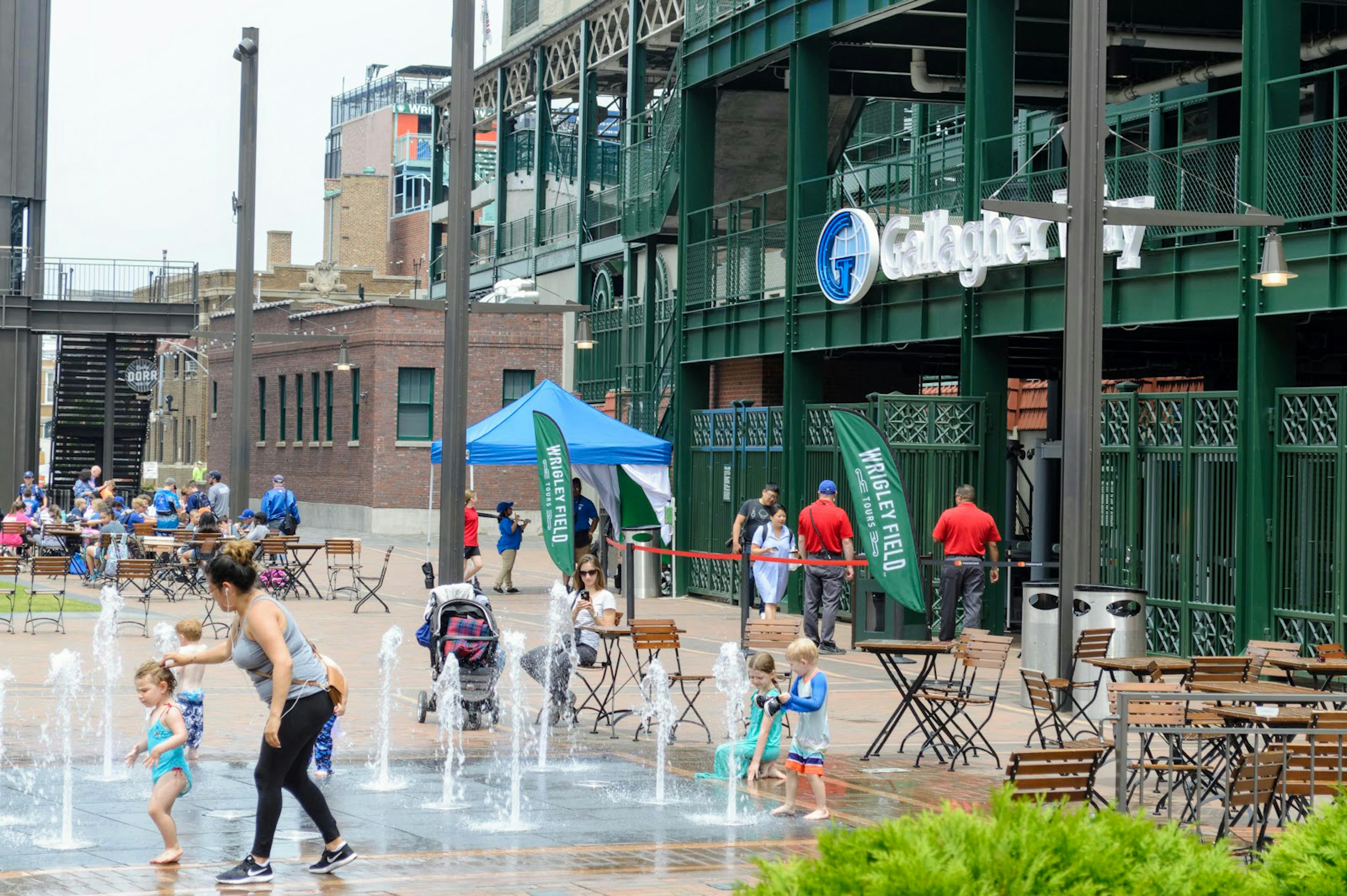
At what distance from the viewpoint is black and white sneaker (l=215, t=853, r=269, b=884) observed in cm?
Result: 879

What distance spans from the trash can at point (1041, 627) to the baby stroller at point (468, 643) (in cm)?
455

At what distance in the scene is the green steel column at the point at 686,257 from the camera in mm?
29922

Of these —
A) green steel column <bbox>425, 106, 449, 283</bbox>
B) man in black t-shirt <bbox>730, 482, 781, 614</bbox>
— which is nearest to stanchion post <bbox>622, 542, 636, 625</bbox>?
man in black t-shirt <bbox>730, 482, 781, 614</bbox>

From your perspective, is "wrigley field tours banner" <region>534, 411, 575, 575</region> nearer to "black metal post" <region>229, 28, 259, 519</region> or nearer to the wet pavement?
the wet pavement

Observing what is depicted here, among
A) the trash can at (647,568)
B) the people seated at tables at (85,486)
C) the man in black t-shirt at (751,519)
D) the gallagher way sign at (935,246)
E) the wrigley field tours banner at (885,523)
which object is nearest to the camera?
the wrigley field tours banner at (885,523)

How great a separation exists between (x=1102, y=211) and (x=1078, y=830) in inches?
383

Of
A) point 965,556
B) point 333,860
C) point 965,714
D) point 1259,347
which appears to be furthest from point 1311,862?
point 965,556

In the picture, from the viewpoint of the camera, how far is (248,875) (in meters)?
8.80

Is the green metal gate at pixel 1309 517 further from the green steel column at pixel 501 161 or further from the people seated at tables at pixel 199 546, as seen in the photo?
the green steel column at pixel 501 161

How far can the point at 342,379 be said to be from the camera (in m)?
51.6

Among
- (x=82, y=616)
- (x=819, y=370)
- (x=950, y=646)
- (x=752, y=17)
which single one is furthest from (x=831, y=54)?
(x=950, y=646)

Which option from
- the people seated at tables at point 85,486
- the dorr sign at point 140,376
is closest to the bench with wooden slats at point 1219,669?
the people seated at tables at point 85,486

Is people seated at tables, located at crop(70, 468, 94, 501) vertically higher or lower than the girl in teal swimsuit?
higher

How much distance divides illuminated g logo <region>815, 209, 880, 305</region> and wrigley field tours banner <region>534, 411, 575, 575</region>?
5.41 m
